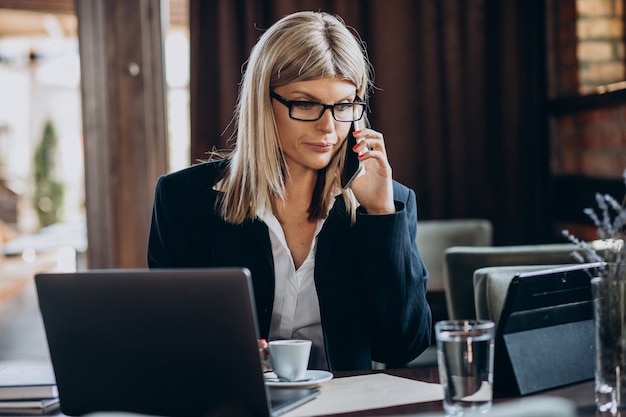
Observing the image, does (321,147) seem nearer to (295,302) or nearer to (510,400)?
(295,302)

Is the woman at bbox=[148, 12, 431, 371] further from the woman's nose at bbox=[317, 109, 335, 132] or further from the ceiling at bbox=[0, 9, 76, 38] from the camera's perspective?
the ceiling at bbox=[0, 9, 76, 38]

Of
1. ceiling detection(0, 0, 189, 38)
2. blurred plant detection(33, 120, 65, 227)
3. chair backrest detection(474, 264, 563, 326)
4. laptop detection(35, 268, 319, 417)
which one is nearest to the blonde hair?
chair backrest detection(474, 264, 563, 326)

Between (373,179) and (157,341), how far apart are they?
784 mm

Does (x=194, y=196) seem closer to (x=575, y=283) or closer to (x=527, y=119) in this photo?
(x=575, y=283)

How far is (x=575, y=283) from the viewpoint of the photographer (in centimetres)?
143

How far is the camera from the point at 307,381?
138cm

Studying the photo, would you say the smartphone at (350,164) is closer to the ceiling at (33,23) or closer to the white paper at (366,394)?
the white paper at (366,394)

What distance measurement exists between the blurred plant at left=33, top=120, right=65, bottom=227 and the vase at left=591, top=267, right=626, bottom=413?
8.75 m

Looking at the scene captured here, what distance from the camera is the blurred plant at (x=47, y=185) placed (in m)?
9.43

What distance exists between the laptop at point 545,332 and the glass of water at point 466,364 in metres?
0.16

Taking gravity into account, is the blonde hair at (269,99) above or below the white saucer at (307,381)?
above

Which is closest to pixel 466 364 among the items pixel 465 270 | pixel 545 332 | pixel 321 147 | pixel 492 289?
pixel 545 332

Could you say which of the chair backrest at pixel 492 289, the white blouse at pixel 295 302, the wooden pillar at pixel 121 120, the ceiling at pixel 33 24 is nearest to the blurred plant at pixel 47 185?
the ceiling at pixel 33 24

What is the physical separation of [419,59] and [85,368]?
283 cm
